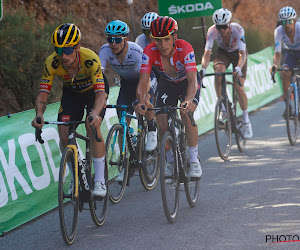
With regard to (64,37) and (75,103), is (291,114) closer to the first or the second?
(75,103)

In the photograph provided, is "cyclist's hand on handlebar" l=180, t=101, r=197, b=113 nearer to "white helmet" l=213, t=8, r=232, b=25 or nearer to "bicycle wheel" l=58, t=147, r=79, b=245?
"bicycle wheel" l=58, t=147, r=79, b=245

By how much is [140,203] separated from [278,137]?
4.92 metres

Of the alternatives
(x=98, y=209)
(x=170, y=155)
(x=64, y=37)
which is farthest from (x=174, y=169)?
(x=64, y=37)

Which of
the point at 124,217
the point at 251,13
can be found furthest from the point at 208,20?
the point at 124,217

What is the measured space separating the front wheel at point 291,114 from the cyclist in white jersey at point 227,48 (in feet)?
2.17

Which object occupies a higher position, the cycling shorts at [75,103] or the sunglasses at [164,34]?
the sunglasses at [164,34]

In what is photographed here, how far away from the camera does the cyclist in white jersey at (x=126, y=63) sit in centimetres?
792

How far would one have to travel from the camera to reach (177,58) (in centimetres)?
713

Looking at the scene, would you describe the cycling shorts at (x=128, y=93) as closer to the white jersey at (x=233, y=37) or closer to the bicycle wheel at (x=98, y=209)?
the bicycle wheel at (x=98, y=209)

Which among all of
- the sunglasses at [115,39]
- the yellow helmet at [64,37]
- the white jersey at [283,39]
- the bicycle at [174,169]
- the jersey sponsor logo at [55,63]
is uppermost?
the yellow helmet at [64,37]

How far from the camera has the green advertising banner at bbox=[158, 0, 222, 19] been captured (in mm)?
16812

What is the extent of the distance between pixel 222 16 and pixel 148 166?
2914 mm

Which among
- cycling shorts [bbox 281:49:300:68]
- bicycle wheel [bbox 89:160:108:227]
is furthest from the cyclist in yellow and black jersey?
cycling shorts [bbox 281:49:300:68]

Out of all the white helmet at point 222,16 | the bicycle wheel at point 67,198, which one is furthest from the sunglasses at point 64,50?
the white helmet at point 222,16
